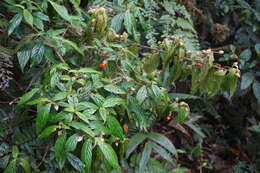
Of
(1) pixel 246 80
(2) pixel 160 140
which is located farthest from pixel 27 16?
(1) pixel 246 80

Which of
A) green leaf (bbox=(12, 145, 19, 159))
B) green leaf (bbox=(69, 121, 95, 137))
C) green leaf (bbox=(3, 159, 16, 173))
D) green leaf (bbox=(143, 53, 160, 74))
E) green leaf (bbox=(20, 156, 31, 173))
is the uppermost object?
green leaf (bbox=(143, 53, 160, 74))

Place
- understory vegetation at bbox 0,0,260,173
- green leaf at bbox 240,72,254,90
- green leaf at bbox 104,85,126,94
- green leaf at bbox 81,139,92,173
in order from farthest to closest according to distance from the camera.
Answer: green leaf at bbox 240,72,254,90, green leaf at bbox 104,85,126,94, understory vegetation at bbox 0,0,260,173, green leaf at bbox 81,139,92,173

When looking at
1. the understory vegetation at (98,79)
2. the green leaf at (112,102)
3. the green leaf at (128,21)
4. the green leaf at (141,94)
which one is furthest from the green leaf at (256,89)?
the green leaf at (112,102)

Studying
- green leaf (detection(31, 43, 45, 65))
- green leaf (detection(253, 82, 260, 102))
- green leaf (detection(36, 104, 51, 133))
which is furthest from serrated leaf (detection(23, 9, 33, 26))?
green leaf (detection(253, 82, 260, 102))

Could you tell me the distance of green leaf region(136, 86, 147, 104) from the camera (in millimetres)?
1312

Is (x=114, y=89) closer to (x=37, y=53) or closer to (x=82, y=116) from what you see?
(x=82, y=116)

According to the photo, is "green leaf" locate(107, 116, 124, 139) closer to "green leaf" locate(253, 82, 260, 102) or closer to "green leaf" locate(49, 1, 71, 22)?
Answer: "green leaf" locate(49, 1, 71, 22)

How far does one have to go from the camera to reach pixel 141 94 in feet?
4.35

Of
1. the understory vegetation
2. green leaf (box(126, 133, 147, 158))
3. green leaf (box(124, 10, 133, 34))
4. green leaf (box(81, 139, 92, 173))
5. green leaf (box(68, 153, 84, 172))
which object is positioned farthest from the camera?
green leaf (box(126, 133, 147, 158))

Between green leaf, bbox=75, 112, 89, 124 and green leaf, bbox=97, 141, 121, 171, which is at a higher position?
green leaf, bbox=75, 112, 89, 124

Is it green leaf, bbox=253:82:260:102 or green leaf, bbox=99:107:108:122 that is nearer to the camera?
green leaf, bbox=99:107:108:122

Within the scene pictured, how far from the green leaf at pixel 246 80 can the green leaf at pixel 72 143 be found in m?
1.72

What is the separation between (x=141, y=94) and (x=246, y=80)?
144 cm

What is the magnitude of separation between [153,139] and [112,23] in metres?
0.79
